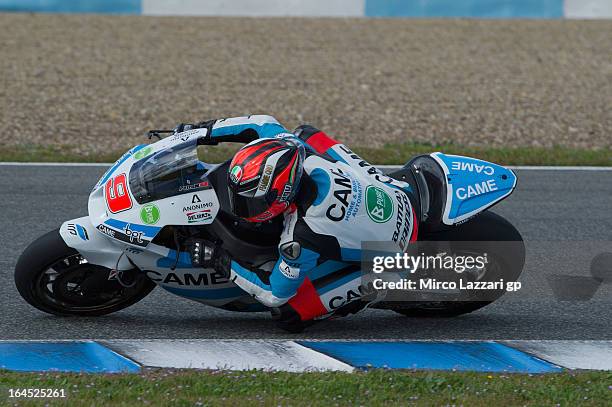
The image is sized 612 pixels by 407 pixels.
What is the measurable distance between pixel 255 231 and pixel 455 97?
778cm

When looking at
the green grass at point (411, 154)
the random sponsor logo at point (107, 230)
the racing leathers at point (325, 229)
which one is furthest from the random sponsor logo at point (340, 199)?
the green grass at point (411, 154)

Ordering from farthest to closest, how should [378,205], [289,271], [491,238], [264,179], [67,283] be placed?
[491,238] → [67,283] → [378,205] → [289,271] → [264,179]

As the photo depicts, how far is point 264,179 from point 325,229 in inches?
17.7

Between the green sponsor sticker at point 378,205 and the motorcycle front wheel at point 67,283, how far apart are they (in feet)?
4.07

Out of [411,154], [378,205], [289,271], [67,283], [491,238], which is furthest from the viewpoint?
[411,154]

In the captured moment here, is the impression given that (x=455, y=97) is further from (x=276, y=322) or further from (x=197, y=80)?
→ (x=276, y=322)

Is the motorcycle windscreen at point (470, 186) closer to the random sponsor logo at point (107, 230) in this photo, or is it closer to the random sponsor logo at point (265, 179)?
the random sponsor logo at point (265, 179)

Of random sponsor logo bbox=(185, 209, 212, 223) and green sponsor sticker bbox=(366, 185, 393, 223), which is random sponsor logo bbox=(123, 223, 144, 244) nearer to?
random sponsor logo bbox=(185, 209, 212, 223)

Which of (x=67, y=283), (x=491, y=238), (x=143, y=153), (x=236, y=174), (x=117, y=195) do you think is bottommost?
(x=67, y=283)

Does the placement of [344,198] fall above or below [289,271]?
above

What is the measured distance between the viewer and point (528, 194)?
8781 millimetres

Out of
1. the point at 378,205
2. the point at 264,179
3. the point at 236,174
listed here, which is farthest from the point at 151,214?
the point at 378,205

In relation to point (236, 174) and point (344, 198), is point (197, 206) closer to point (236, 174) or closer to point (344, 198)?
point (236, 174)

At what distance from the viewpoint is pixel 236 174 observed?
481 cm
